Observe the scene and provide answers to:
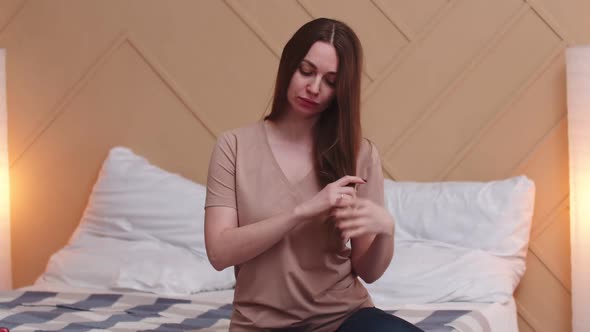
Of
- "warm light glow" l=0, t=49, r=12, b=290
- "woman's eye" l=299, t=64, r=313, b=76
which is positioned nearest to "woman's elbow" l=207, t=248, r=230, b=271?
"woman's eye" l=299, t=64, r=313, b=76

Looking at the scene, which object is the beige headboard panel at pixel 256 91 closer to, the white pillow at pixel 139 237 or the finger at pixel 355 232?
the white pillow at pixel 139 237

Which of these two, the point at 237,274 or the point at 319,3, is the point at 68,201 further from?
the point at 237,274

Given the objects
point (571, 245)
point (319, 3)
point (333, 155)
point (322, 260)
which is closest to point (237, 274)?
point (322, 260)

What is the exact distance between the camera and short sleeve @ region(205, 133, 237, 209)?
6.28ft

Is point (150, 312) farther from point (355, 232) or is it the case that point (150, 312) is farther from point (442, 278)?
point (355, 232)

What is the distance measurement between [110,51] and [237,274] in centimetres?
183

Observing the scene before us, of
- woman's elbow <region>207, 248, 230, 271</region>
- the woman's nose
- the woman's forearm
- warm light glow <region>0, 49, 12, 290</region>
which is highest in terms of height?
the woman's nose

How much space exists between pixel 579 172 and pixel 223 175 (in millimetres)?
1415

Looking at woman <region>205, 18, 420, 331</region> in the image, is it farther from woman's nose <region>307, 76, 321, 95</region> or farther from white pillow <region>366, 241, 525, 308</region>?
white pillow <region>366, 241, 525, 308</region>

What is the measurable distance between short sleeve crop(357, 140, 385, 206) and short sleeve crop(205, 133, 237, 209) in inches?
10.5

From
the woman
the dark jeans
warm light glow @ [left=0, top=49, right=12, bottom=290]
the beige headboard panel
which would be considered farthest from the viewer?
warm light glow @ [left=0, top=49, right=12, bottom=290]

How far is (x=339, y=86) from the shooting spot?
1.92 metres

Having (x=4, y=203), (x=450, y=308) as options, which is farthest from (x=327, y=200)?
(x=4, y=203)

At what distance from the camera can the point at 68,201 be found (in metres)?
3.65
